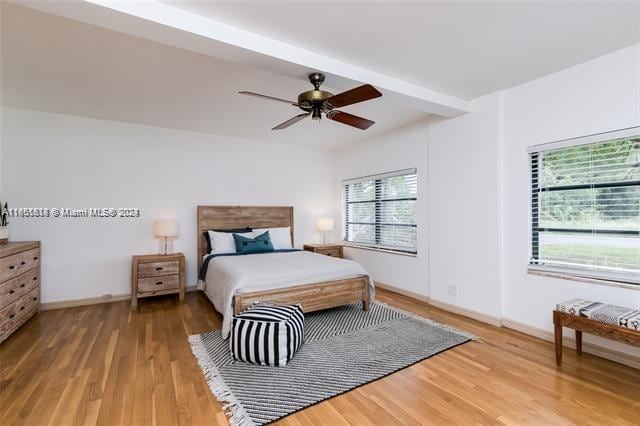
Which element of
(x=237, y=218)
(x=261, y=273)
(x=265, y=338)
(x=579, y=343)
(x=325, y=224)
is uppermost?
(x=237, y=218)

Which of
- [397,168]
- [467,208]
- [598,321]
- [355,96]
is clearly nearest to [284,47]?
[355,96]

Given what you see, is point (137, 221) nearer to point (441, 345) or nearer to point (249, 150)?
point (249, 150)

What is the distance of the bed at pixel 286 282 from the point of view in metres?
3.04

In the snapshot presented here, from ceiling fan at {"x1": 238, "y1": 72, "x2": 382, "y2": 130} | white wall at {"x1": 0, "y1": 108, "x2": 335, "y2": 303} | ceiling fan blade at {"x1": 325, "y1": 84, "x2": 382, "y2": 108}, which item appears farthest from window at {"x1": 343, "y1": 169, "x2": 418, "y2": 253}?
ceiling fan blade at {"x1": 325, "y1": 84, "x2": 382, "y2": 108}

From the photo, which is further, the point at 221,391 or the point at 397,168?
the point at 397,168

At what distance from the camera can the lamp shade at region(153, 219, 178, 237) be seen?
14.0 ft

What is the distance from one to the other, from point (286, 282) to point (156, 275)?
209cm

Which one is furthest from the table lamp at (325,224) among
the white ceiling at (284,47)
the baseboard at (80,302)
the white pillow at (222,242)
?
the baseboard at (80,302)

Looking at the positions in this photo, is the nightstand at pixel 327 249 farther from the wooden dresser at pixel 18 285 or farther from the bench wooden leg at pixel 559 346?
the wooden dresser at pixel 18 285

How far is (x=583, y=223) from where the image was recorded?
2730 mm

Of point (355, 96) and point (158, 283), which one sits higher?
point (355, 96)

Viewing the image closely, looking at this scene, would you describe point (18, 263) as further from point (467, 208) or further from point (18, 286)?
point (467, 208)

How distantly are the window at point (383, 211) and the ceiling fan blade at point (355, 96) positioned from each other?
2.35 meters

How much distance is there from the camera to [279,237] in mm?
5160
